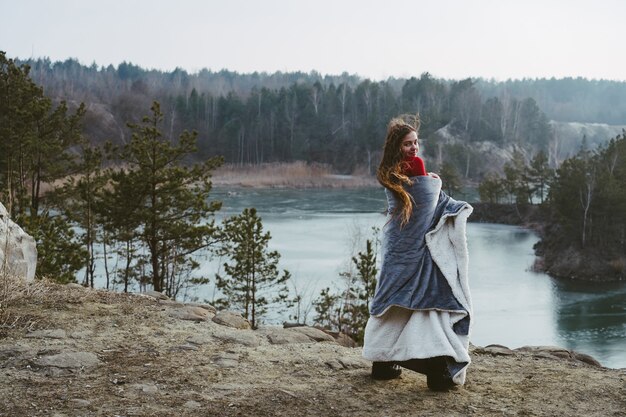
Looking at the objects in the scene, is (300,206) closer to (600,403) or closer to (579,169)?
(579,169)

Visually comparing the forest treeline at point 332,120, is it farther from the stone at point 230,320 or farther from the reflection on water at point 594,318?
the stone at point 230,320

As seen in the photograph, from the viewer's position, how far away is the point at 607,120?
14362 centimetres

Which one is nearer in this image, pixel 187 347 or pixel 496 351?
pixel 187 347

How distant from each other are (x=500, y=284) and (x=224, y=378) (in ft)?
85.3

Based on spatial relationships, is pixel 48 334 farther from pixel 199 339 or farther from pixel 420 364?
pixel 420 364

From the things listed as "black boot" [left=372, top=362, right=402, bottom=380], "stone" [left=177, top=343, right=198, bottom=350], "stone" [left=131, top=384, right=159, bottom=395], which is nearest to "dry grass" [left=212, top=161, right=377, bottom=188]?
"stone" [left=177, top=343, right=198, bottom=350]

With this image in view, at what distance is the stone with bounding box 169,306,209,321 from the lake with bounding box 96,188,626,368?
14.3 metres

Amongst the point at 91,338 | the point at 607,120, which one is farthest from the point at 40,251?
the point at 607,120

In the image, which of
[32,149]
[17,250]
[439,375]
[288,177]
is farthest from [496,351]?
[288,177]

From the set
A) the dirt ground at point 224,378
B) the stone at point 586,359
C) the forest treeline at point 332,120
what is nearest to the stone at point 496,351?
the dirt ground at point 224,378

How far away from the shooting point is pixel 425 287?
4438mm

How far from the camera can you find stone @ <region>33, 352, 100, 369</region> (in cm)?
468

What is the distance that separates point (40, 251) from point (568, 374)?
1013cm

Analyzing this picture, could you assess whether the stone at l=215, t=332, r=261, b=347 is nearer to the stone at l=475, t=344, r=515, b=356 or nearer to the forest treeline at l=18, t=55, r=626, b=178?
the stone at l=475, t=344, r=515, b=356
